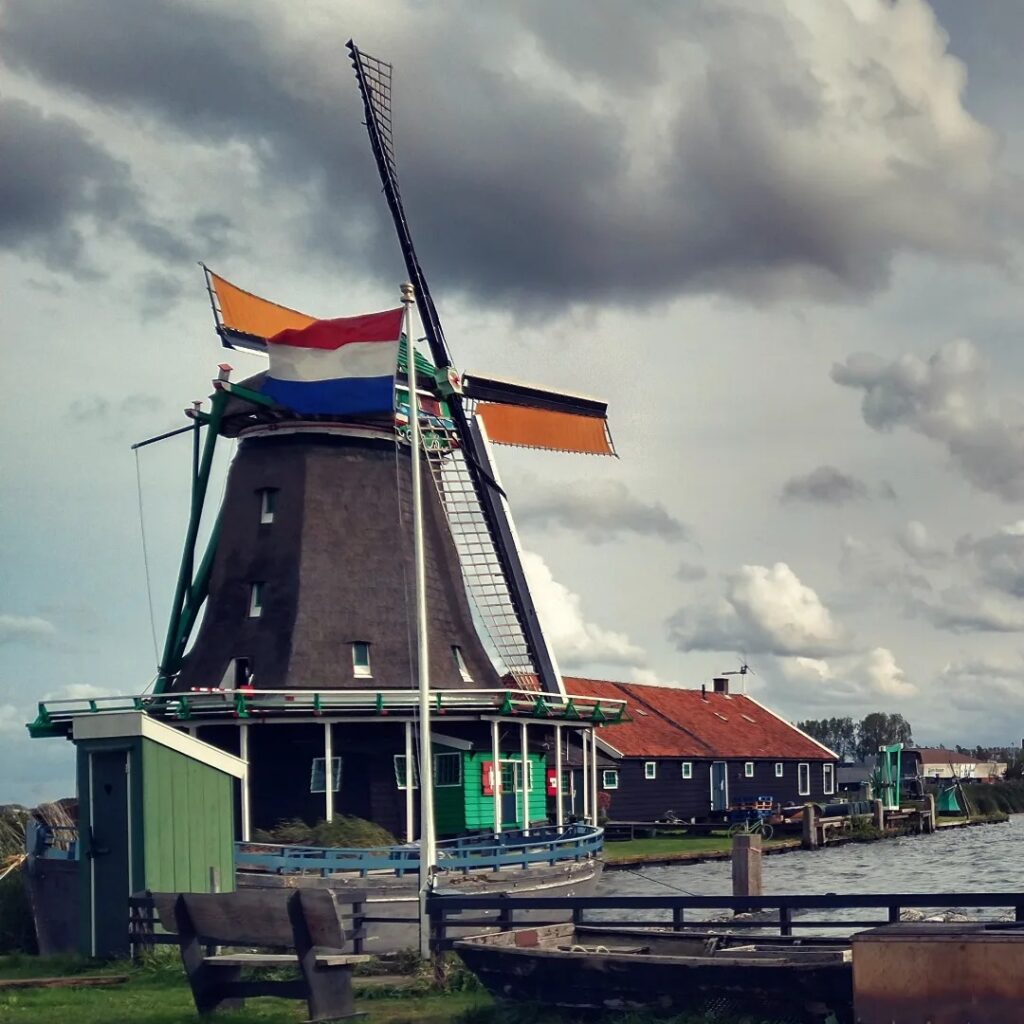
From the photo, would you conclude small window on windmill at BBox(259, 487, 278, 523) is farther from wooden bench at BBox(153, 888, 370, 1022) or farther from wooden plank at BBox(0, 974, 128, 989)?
wooden bench at BBox(153, 888, 370, 1022)

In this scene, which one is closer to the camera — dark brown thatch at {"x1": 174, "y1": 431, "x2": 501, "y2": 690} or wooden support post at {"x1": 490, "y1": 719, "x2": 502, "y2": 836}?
wooden support post at {"x1": 490, "y1": 719, "x2": 502, "y2": 836}

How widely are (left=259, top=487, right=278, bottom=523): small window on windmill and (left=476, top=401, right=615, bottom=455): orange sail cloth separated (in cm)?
593

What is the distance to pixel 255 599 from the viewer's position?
3225 centimetres

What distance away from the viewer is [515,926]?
51.1 ft

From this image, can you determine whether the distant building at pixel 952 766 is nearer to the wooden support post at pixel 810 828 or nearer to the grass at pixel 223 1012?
the wooden support post at pixel 810 828

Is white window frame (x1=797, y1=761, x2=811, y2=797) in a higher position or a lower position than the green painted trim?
lower

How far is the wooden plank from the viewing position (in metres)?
A: 15.8

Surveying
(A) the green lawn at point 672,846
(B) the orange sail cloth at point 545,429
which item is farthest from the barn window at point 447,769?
(A) the green lawn at point 672,846

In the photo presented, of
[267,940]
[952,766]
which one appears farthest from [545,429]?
[952,766]

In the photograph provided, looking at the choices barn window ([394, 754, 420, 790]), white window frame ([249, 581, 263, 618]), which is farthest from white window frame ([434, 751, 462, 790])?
white window frame ([249, 581, 263, 618])

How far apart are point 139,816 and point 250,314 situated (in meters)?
18.2

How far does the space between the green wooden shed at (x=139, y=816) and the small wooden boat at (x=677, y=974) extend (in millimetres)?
6016

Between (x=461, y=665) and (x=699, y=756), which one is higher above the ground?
(x=461, y=665)

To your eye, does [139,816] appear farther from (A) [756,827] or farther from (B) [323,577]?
(A) [756,827]
